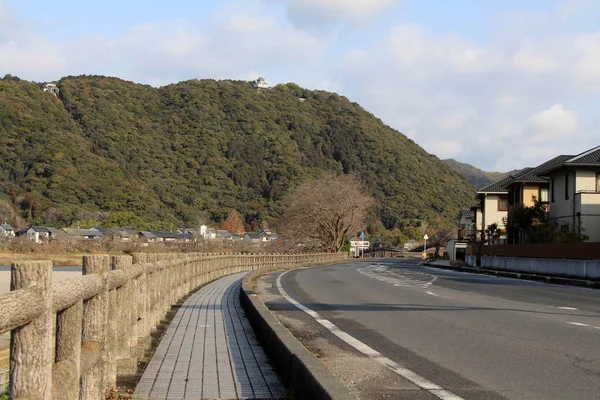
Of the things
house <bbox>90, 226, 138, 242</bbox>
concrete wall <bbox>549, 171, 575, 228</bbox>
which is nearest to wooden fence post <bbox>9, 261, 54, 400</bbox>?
concrete wall <bbox>549, 171, 575, 228</bbox>

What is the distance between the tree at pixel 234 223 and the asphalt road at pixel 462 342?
105 m

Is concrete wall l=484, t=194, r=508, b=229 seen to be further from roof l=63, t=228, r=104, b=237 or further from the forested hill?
the forested hill

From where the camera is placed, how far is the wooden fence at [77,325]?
125 inches

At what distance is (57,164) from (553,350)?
97.0m

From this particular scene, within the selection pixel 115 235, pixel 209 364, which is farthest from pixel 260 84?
pixel 209 364

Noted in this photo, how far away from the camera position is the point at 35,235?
75062 mm

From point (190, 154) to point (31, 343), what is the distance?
12934 cm

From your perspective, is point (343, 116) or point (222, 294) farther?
point (343, 116)

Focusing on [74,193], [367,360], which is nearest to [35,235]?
[74,193]

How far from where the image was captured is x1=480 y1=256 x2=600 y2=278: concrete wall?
2821 centimetres

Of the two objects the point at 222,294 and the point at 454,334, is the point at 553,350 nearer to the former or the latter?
the point at 454,334

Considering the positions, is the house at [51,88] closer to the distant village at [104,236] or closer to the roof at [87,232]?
the distant village at [104,236]

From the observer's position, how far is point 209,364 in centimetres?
813

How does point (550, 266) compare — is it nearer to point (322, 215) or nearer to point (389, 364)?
point (389, 364)
